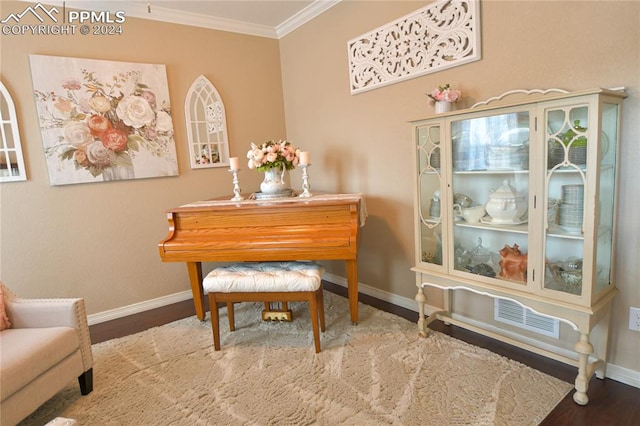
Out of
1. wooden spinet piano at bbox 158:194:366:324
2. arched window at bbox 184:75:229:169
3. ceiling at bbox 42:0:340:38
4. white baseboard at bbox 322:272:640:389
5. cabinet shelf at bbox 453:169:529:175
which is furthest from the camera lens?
arched window at bbox 184:75:229:169

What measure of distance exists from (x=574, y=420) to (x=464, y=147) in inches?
57.3

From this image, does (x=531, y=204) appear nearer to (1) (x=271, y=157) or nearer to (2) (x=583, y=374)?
(2) (x=583, y=374)

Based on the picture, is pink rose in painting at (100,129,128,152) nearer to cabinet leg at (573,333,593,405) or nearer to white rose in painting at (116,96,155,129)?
white rose in painting at (116,96,155,129)

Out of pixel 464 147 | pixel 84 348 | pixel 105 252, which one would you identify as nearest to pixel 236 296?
pixel 84 348

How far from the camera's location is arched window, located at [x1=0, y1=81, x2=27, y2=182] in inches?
99.7

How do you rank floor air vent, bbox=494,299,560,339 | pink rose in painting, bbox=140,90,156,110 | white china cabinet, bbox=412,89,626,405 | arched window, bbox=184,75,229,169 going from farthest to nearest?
arched window, bbox=184,75,229,169, pink rose in painting, bbox=140,90,156,110, floor air vent, bbox=494,299,560,339, white china cabinet, bbox=412,89,626,405

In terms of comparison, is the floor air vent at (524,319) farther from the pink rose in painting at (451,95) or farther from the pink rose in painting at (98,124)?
the pink rose in painting at (98,124)

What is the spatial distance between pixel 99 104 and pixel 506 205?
3.09 meters

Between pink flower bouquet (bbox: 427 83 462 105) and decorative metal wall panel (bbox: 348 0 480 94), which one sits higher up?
decorative metal wall panel (bbox: 348 0 480 94)

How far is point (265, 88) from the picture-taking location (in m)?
3.71

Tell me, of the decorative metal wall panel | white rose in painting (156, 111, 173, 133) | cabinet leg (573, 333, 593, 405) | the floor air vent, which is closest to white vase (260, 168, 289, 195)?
the decorative metal wall panel

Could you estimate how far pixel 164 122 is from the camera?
314cm

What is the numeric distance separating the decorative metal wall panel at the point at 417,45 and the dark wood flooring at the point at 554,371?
1786 millimetres

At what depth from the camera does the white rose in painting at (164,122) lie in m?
3.11
